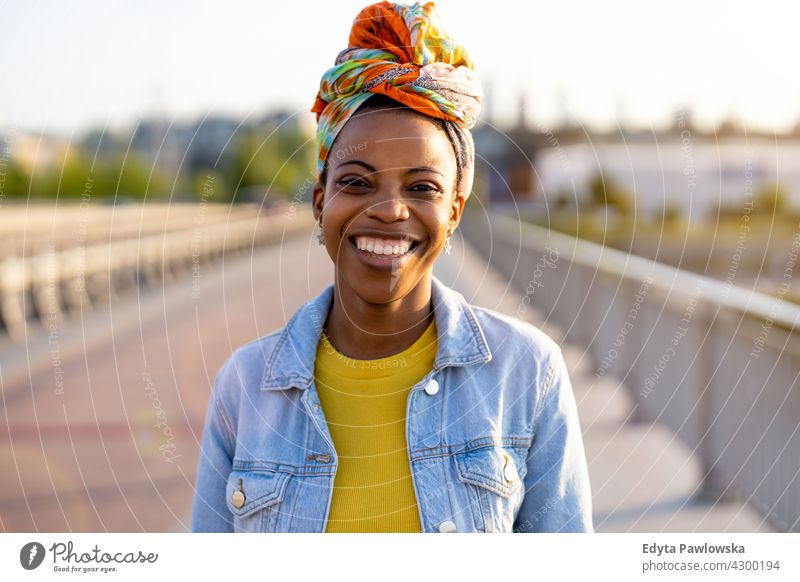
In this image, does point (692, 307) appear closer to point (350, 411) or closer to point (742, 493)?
point (742, 493)

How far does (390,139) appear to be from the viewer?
2098 mm

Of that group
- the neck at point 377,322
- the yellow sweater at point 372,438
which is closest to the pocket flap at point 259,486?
the yellow sweater at point 372,438

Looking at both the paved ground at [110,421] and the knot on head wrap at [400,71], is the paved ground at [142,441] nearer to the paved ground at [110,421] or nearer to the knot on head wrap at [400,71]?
the paved ground at [110,421]

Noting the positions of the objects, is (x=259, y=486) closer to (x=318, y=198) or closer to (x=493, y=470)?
(x=493, y=470)

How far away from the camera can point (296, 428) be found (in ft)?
7.56

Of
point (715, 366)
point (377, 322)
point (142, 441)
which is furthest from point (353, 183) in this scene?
point (142, 441)

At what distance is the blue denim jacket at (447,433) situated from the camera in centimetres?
220

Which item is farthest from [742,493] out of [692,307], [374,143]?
[374,143]

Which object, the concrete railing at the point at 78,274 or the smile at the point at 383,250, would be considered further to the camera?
the concrete railing at the point at 78,274

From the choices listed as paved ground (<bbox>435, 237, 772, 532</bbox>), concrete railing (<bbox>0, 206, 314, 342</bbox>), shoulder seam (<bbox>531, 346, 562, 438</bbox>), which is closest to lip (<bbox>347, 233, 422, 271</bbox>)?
shoulder seam (<bbox>531, 346, 562, 438</bbox>)

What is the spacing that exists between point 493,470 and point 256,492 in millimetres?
587

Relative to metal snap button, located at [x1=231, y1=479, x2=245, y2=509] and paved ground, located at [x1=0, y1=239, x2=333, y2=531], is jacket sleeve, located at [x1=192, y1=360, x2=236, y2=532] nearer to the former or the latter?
metal snap button, located at [x1=231, y1=479, x2=245, y2=509]

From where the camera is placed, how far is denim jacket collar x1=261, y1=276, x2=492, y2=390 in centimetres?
226
